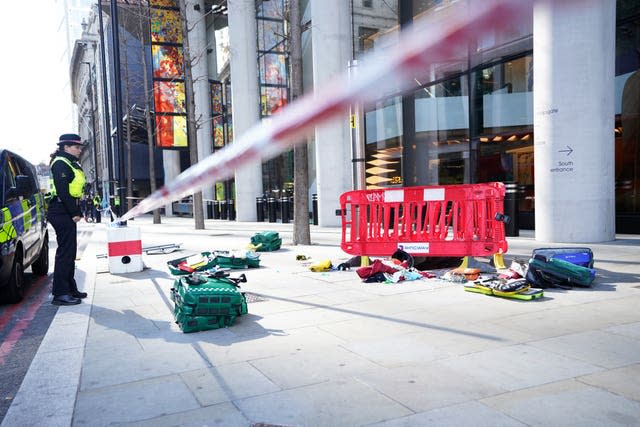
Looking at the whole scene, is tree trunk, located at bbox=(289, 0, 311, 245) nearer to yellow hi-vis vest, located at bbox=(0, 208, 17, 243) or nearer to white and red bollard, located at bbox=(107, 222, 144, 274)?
white and red bollard, located at bbox=(107, 222, 144, 274)

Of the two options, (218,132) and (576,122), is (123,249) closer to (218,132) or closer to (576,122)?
(576,122)

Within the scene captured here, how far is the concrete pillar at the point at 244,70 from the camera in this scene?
907 inches

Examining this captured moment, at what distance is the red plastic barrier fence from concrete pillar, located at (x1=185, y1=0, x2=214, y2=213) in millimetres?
17267

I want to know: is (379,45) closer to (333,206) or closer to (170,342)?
(333,206)

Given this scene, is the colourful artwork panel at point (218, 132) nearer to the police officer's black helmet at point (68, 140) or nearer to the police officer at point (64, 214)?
the police officer's black helmet at point (68, 140)

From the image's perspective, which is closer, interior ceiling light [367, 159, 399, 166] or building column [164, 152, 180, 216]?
interior ceiling light [367, 159, 399, 166]

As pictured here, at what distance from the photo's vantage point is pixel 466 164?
49.9 feet

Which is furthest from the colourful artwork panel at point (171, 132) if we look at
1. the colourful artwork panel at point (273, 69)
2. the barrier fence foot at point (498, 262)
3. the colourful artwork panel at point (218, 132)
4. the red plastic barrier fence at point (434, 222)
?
the barrier fence foot at point (498, 262)

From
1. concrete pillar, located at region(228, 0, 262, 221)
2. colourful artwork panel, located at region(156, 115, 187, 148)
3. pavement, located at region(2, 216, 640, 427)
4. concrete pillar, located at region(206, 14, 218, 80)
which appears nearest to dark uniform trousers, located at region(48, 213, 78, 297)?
pavement, located at region(2, 216, 640, 427)

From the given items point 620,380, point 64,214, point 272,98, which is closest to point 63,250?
point 64,214

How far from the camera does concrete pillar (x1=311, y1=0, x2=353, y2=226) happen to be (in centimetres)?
1588

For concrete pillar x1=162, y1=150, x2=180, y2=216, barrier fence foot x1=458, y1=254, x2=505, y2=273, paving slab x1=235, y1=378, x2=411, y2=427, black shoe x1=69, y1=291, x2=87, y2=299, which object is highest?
concrete pillar x1=162, y1=150, x2=180, y2=216

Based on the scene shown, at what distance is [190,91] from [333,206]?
6754 mm

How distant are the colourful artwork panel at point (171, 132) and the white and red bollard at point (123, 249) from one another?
1611cm
